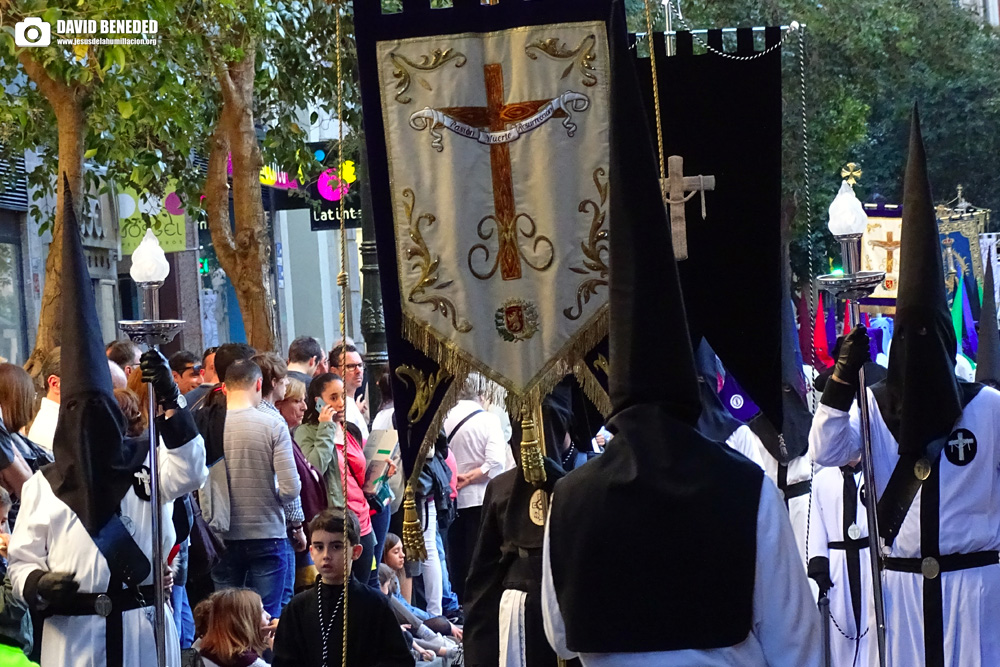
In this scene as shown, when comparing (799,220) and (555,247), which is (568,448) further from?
(799,220)

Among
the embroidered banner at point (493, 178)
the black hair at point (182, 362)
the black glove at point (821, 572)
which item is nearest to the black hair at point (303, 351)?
the black hair at point (182, 362)

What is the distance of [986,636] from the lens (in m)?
6.87

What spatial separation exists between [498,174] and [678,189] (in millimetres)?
777

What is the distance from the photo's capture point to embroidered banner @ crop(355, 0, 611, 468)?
5477mm

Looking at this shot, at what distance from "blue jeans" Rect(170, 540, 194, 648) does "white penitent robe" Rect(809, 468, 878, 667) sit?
11.4 ft

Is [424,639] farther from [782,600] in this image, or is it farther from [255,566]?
[782,600]

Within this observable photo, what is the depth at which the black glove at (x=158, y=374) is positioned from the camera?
6.47 meters

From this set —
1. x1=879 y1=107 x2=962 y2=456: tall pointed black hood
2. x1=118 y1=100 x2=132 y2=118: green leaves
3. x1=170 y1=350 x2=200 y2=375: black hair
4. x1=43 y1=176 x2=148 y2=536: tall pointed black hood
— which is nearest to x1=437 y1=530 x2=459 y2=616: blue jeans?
x1=170 y1=350 x2=200 y2=375: black hair

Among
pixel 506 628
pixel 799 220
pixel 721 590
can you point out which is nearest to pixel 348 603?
pixel 506 628

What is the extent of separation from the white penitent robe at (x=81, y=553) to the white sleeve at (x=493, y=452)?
4.00 m

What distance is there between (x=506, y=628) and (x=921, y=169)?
289cm

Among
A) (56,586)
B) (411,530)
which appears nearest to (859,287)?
(411,530)

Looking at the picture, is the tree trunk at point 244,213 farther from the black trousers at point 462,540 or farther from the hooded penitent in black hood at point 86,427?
the hooded penitent in black hood at point 86,427

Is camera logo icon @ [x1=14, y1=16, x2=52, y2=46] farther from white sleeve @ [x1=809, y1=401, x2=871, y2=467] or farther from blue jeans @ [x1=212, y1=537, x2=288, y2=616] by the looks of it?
white sleeve @ [x1=809, y1=401, x2=871, y2=467]
